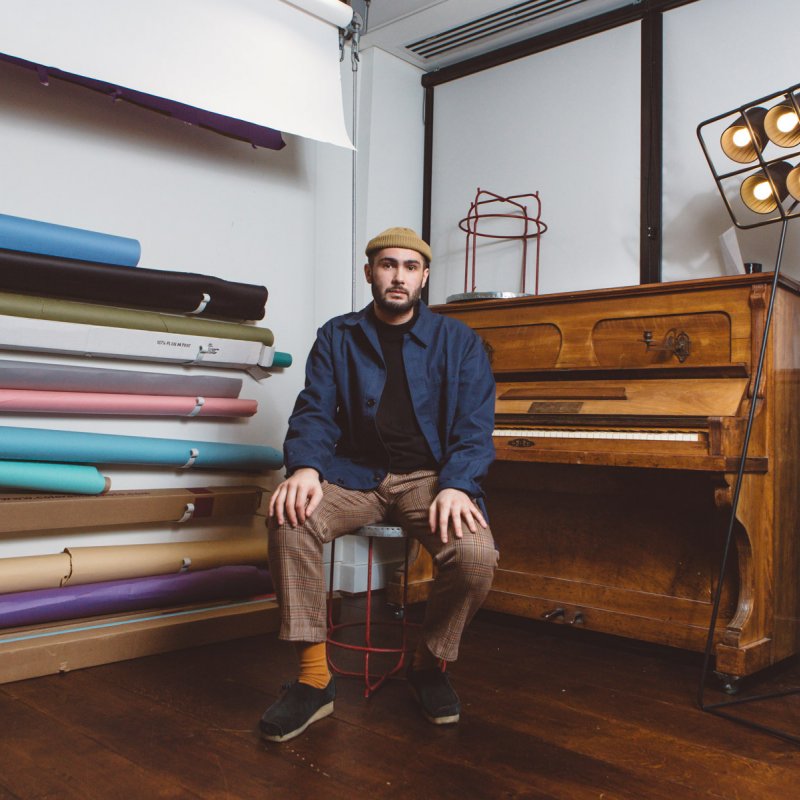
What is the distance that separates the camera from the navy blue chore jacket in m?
2.26

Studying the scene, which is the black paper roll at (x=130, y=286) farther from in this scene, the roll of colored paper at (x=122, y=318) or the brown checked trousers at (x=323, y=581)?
the brown checked trousers at (x=323, y=581)

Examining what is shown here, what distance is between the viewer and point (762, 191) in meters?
2.71

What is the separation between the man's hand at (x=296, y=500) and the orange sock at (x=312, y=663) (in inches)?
11.9

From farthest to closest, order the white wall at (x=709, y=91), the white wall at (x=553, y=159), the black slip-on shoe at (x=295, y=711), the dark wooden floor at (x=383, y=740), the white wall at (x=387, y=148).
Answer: the white wall at (x=387, y=148), the white wall at (x=553, y=159), the white wall at (x=709, y=91), the black slip-on shoe at (x=295, y=711), the dark wooden floor at (x=383, y=740)

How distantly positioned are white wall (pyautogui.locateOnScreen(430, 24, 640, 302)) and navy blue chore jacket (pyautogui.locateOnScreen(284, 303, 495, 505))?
1234 mm

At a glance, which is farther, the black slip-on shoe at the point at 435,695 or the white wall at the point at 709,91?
the white wall at the point at 709,91

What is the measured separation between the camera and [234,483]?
3.08m

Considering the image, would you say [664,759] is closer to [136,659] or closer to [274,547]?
[274,547]

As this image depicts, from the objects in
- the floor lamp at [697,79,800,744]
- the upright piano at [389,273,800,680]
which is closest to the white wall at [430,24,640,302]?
the upright piano at [389,273,800,680]

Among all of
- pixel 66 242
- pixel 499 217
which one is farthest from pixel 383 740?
pixel 499 217

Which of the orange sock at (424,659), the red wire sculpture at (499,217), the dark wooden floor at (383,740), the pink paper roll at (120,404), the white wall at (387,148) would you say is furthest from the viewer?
the white wall at (387,148)

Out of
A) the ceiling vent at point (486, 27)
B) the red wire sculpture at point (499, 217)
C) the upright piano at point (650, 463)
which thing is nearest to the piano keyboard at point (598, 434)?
the upright piano at point (650, 463)

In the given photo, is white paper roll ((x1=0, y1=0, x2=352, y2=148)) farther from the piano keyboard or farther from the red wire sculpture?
the piano keyboard

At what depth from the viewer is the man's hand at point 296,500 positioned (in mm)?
2029
